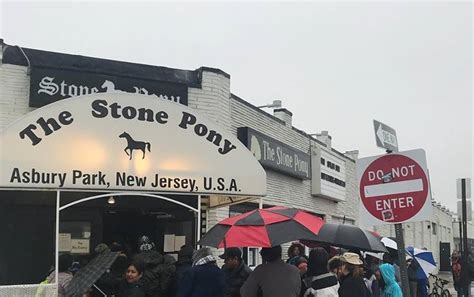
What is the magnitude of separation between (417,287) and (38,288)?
284 inches

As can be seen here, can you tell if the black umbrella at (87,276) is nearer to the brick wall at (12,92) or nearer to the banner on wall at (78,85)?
the banner on wall at (78,85)

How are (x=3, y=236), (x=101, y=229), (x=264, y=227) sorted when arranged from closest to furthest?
(x=264, y=227)
(x=3, y=236)
(x=101, y=229)

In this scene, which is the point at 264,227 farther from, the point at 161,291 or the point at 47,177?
the point at 47,177

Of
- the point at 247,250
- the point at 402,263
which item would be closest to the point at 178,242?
the point at 247,250

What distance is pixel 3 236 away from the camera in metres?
10.0

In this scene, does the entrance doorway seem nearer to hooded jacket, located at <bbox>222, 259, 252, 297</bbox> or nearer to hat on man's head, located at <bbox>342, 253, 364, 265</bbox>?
hooded jacket, located at <bbox>222, 259, 252, 297</bbox>

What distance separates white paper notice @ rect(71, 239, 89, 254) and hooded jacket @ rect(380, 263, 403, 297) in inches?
206

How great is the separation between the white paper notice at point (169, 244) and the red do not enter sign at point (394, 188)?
23.5 feet

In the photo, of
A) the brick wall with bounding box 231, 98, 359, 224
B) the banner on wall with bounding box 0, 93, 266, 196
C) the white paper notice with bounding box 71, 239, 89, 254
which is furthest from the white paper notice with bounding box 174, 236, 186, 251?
the banner on wall with bounding box 0, 93, 266, 196

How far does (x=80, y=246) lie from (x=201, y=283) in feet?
15.6

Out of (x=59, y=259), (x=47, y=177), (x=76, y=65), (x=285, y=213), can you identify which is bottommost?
(x=59, y=259)

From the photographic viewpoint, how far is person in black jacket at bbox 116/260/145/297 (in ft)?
21.7

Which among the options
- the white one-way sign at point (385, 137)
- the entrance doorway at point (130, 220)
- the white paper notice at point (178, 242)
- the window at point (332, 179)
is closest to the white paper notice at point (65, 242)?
the entrance doorway at point (130, 220)

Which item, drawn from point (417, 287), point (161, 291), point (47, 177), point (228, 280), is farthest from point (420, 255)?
point (47, 177)
